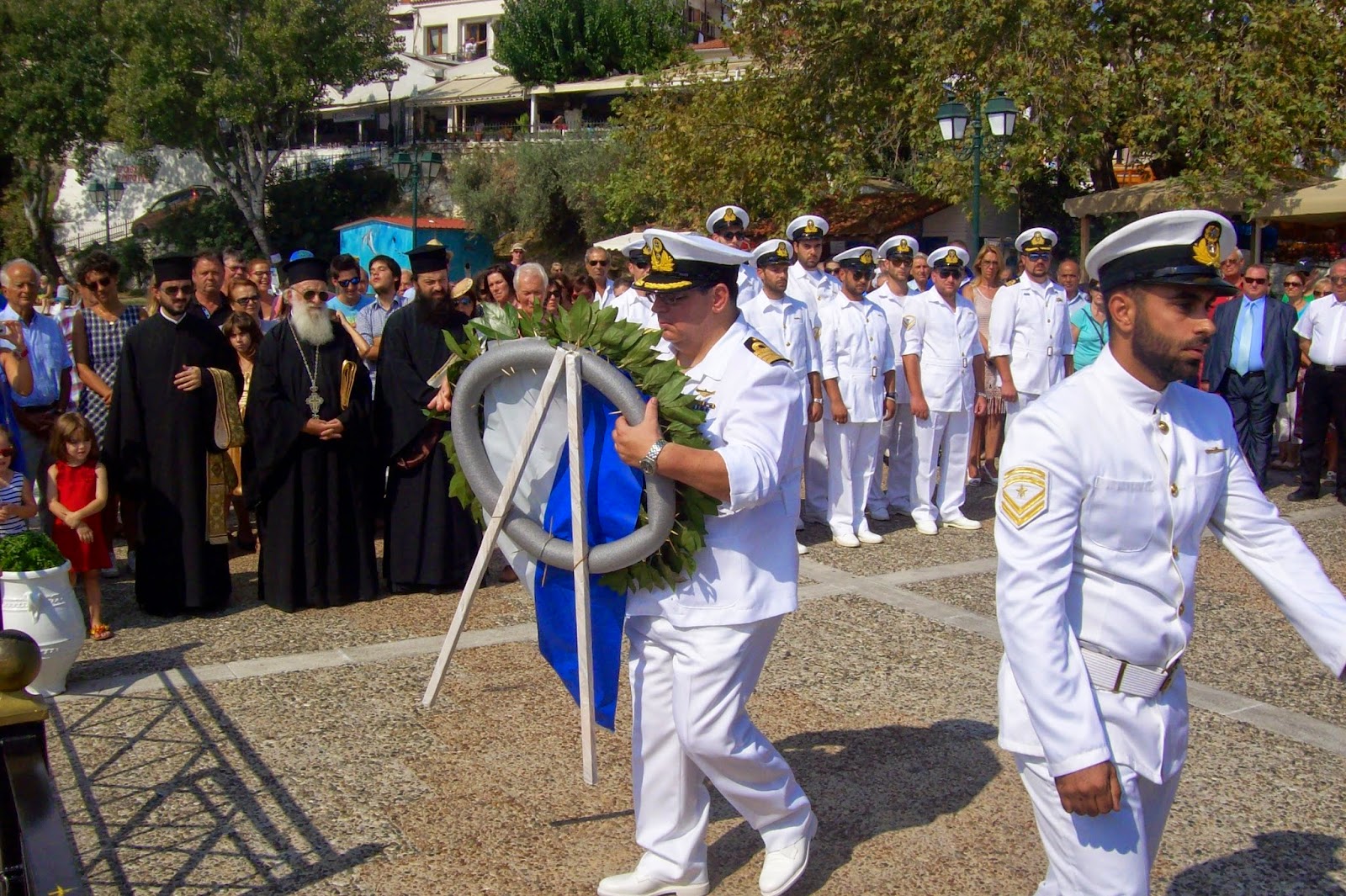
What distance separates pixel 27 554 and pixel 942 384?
6.54m

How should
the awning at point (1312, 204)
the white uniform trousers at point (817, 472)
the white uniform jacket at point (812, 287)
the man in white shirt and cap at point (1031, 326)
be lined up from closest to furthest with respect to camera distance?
the white uniform jacket at point (812, 287) < the white uniform trousers at point (817, 472) < the man in white shirt and cap at point (1031, 326) < the awning at point (1312, 204)

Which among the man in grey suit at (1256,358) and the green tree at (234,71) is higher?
the green tree at (234,71)

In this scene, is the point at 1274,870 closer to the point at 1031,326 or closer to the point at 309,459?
the point at 309,459

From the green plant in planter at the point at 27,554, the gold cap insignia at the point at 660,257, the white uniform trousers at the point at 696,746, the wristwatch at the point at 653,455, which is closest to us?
the wristwatch at the point at 653,455

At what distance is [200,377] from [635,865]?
181 inches

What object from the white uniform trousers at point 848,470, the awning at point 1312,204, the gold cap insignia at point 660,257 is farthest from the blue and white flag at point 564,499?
the awning at point 1312,204

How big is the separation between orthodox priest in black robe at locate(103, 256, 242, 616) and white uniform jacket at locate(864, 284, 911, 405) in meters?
4.90

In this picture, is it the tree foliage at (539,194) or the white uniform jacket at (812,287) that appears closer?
the white uniform jacket at (812,287)

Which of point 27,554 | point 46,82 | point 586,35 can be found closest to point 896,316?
point 27,554

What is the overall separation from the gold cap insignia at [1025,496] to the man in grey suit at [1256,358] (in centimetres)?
910

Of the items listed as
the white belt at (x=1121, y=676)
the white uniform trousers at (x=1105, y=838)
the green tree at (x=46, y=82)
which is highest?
the green tree at (x=46, y=82)

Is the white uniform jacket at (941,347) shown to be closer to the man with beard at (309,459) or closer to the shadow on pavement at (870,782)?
the man with beard at (309,459)

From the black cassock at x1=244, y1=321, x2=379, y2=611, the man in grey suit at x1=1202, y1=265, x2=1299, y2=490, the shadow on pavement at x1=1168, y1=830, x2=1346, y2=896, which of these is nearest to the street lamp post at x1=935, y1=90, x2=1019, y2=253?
the man in grey suit at x1=1202, y1=265, x2=1299, y2=490

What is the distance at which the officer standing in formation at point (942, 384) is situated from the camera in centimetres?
975
